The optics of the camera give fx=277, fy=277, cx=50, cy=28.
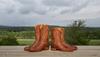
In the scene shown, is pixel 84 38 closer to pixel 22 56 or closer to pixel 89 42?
pixel 89 42

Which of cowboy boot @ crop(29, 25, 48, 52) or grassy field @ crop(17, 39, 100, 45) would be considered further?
grassy field @ crop(17, 39, 100, 45)

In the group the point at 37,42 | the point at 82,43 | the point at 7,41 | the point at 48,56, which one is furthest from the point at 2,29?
the point at 48,56

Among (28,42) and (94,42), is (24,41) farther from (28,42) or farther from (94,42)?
(94,42)

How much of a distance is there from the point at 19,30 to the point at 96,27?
288cm

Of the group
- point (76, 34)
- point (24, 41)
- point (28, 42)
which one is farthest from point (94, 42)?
point (24, 41)

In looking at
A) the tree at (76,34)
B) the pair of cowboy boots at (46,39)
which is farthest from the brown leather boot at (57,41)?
the tree at (76,34)

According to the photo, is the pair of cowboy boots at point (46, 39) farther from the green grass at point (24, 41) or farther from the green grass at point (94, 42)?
the green grass at point (94, 42)

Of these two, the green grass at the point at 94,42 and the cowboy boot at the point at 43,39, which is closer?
the cowboy boot at the point at 43,39

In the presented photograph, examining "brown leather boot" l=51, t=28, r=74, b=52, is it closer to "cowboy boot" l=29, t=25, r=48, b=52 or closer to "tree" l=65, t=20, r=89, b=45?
"cowboy boot" l=29, t=25, r=48, b=52

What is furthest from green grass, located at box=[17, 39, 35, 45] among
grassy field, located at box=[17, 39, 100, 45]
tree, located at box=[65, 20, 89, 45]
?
tree, located at box=[65, 20, 89, 45]

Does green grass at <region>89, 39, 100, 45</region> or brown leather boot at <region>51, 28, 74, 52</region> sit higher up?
brown leather boot at <region>51, 28, 74, 52</region>

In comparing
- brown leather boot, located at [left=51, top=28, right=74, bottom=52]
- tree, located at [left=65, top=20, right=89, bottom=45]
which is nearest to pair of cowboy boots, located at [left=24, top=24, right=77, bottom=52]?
brown leather boot, located at [left=51, top=28, right=74, bottom=52]

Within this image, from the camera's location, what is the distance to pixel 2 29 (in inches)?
408

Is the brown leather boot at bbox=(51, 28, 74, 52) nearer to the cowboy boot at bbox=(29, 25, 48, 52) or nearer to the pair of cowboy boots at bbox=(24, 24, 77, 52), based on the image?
the pair of cowboy boots at bbox=(24, 24, 77, 52)
